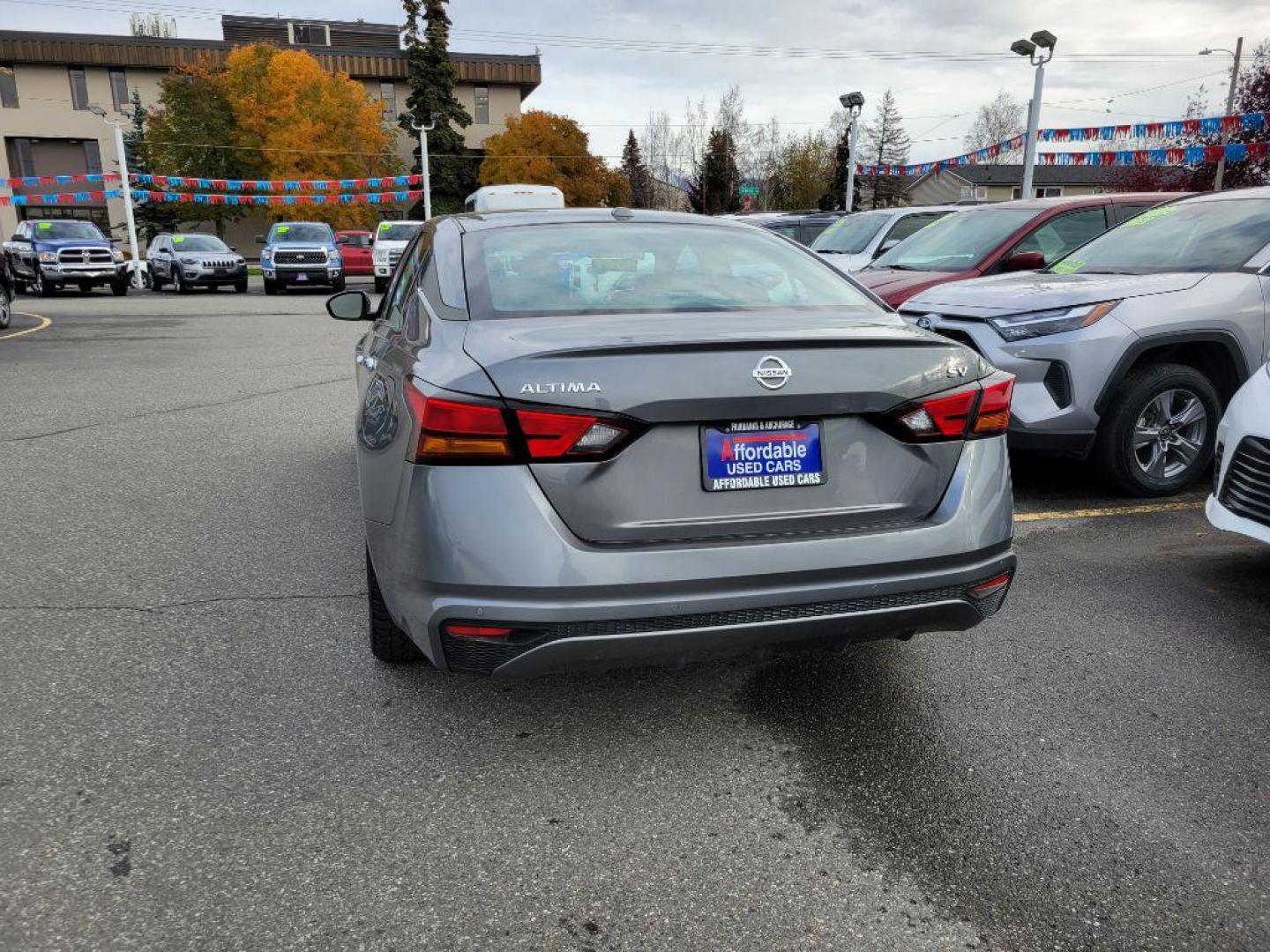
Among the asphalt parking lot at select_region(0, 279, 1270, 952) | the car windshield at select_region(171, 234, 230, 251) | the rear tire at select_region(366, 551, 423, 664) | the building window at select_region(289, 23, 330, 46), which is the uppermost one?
the building window at select_region(289, 23, 330, 46)

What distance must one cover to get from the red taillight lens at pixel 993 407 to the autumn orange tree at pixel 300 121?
46541mm

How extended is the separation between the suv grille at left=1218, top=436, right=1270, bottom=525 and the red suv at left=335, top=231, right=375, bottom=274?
3381 centimetres

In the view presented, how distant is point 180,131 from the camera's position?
154 feet

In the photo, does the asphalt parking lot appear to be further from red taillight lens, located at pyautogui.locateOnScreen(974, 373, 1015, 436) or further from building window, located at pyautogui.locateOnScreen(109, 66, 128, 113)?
building window, located at pyautogui.locateOnScreen(109, 66, 128, 113)

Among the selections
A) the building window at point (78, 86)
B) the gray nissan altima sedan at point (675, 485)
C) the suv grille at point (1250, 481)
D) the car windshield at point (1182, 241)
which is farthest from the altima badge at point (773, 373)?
the building window at point (78, 86)

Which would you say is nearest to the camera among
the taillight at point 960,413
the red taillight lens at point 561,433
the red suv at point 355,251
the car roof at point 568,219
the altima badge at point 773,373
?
the red taillight lens at point 561,433

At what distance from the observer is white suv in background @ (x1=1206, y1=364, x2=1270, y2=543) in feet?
12.6

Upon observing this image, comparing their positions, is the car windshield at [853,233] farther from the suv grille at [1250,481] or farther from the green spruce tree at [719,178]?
the green spruce tree at [719,178]

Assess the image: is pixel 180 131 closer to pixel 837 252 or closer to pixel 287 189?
pixel 287 189

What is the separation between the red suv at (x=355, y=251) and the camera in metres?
34.7

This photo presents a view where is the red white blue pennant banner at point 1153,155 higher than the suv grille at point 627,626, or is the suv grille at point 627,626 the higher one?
the red white blue pennant banner at point 1153,155

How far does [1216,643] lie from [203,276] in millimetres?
25902

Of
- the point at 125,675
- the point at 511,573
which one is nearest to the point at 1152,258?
the point at 511,573

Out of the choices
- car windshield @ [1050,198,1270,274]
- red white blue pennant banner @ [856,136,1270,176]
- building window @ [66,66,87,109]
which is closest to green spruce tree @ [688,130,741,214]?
red white blue pennant banner @ [856,136,1270,176]
